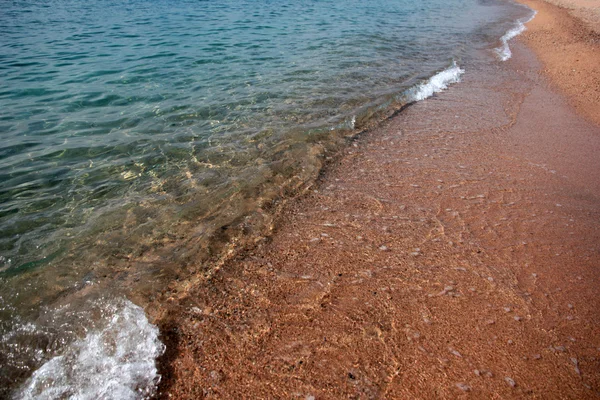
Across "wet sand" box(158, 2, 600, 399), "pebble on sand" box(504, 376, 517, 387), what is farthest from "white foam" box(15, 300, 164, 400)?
"pebble on sand" box(504, 376, 517, 387)

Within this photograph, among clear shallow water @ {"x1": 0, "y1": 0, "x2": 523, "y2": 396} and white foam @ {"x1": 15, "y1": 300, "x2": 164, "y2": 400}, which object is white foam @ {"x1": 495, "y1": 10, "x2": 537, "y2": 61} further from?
white foam @ {"x1": 15, "y1": 300, "x2": 164, "y2": 400}

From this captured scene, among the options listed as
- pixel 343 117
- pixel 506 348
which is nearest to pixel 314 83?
pixel 343 117

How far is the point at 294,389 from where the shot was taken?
A: 244cm

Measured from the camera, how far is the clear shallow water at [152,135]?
3.57 metres

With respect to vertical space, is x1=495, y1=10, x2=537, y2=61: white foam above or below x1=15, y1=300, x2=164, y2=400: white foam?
above

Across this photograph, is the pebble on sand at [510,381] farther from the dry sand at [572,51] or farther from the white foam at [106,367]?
the dry sand at [572,51]

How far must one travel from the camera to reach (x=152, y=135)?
6.36 meters

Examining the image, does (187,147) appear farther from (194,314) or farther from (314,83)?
(314,83)

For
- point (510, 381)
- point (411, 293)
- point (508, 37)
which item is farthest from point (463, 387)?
point (508, 37)

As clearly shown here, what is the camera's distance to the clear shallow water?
141 inches

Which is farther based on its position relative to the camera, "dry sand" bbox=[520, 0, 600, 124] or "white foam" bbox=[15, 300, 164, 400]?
"dry sand" bbox=[520, 0, 600, 124]

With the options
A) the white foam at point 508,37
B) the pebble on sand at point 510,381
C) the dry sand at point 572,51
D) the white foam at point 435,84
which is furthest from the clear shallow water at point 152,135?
the pebble on sand at point 510,381

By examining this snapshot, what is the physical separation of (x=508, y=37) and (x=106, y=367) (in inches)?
773

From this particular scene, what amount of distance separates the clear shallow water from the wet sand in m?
0.75
